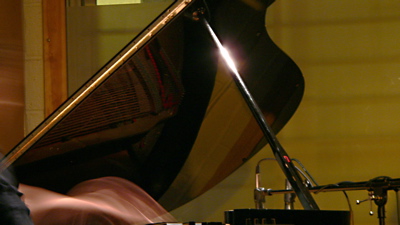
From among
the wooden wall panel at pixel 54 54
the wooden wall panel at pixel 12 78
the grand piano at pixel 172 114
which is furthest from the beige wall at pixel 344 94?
the wooden wall panel at pixel 12 78

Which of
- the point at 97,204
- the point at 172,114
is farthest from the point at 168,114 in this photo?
the point at 97,204

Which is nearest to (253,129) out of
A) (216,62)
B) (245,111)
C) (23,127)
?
(245,111)

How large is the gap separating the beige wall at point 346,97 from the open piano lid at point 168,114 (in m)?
0.81

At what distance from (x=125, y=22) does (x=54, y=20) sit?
376 millimetres

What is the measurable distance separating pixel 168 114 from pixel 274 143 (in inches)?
15.6

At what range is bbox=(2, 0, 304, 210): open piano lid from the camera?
166 centimetres

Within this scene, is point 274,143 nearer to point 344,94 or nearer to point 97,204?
point 97,204

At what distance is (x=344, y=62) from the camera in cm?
290

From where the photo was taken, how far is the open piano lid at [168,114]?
1.66m

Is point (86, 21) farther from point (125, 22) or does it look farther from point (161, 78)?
point (161, 78)

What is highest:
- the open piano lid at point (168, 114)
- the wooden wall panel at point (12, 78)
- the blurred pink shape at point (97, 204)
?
the wooden wall panel at point (12, 78)

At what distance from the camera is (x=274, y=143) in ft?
5.46

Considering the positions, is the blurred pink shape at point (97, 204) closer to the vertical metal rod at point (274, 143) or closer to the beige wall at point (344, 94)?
the vertical metal rod at point (274, 143)

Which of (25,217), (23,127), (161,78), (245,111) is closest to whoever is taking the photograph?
(25,217)
